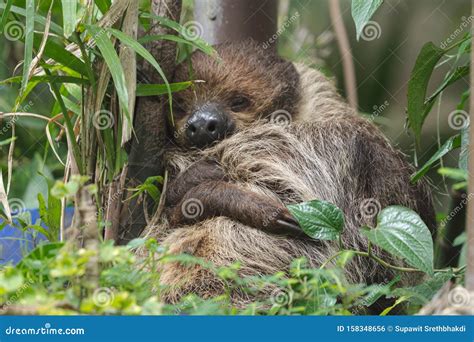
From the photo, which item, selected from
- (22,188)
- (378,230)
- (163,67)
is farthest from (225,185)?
(22,188)

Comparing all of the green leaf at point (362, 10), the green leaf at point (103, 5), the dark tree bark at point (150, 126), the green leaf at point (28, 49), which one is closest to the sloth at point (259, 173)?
the dark tree bark at point (150, 126)

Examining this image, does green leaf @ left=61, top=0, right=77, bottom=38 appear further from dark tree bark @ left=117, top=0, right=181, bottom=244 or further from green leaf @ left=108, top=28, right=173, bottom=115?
dark tree bark @ left=117, top=0, right=181, bottom=244

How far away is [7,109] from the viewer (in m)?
5.75

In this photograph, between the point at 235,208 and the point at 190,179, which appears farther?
the point at 190,179

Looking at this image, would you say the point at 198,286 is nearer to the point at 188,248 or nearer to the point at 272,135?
the point at 188,248

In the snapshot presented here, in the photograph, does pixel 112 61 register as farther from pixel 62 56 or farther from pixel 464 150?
pixel 464 150

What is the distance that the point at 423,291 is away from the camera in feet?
10.2

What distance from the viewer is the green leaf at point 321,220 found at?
318 cm

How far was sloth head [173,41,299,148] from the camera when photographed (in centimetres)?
410

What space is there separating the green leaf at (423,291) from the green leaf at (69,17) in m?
1.59

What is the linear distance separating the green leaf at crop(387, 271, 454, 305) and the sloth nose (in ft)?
4.50

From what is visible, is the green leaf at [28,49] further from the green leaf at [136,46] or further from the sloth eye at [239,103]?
the sloth eye at [239,103]

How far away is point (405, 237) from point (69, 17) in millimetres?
1557

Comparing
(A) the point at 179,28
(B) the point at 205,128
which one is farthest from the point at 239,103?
(A) the point at 179,28
